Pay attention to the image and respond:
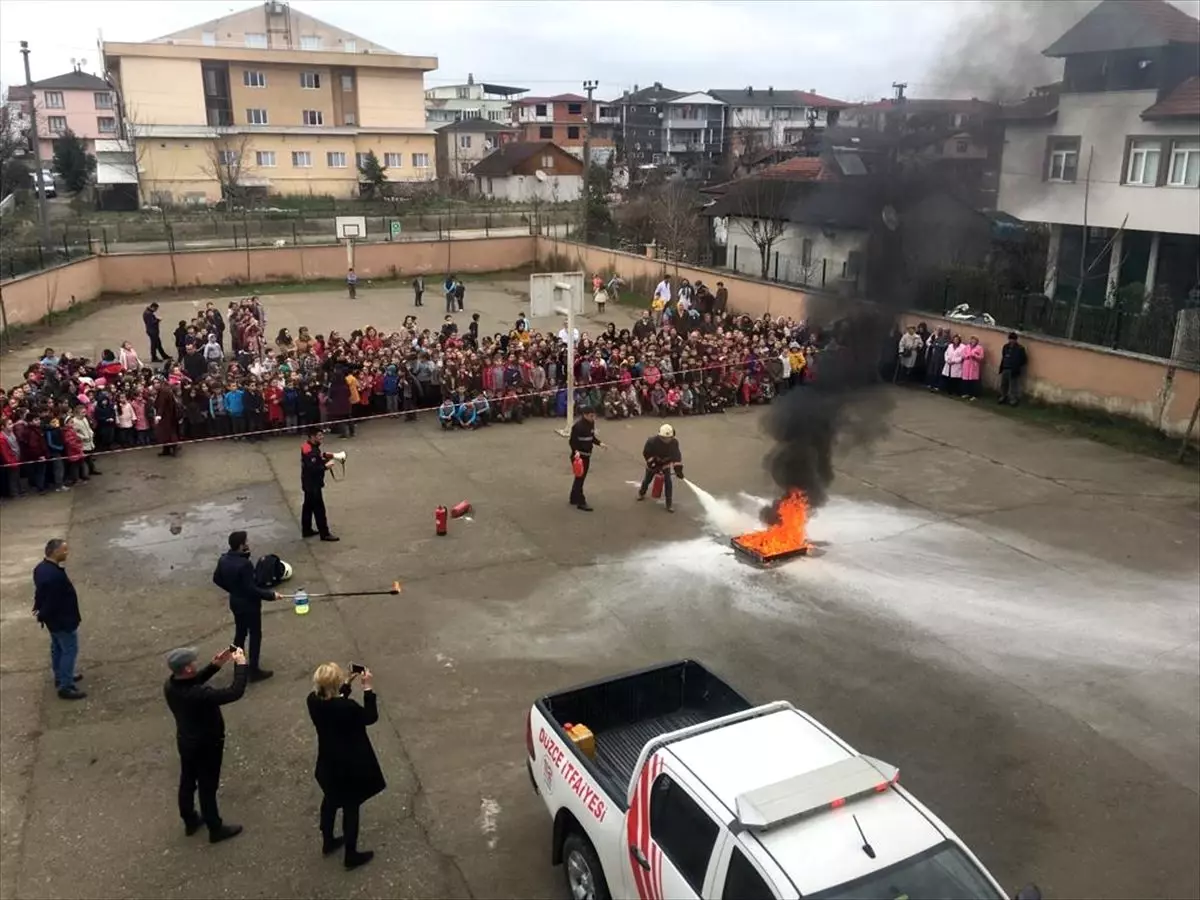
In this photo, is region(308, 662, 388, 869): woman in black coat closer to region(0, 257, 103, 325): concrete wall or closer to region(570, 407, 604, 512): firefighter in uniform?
region(570, 407, 604, 512): firefighter in uniform

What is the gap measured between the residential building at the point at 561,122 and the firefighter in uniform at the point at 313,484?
74.3 metres

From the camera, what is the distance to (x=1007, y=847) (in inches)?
265

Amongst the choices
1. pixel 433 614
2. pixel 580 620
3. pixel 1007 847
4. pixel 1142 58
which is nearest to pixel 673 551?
pixel 580 620

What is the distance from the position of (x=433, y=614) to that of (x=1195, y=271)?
78.8 feet

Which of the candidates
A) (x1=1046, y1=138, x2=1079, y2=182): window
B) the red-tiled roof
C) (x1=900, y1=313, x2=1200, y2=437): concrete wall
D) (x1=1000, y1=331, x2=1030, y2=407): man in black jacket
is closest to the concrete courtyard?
(x1=900, y1=313, x2=1200, y2=437): concrete wall

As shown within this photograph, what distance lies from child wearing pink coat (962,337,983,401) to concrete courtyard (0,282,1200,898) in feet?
11.3

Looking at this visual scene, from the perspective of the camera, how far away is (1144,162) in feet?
67.7

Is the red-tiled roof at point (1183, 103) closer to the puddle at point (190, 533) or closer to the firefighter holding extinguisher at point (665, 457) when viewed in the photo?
the firefighter holding extinguisher at point (665, 457)

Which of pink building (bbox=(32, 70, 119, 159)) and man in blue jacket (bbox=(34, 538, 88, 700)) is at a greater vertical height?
pink building (bbox=(32, 70, 119, 159))

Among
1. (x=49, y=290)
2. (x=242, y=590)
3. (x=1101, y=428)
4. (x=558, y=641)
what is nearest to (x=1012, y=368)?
(x=1101, y=428)

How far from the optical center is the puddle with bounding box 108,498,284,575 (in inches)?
459

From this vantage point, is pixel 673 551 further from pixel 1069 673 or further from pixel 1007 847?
pixel 1007 847

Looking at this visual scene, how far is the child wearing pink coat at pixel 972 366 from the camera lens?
64.3ft

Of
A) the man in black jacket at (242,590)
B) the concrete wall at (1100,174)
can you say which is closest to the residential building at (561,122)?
the concrete wall at (1100,174)
